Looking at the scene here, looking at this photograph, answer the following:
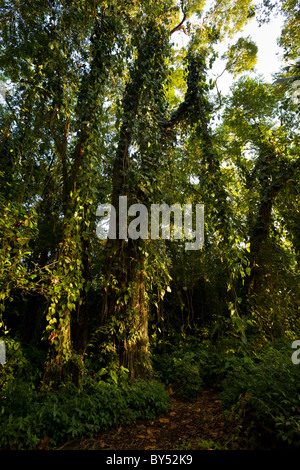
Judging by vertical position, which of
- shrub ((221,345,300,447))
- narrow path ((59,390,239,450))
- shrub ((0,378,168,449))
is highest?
shrub ((221,345,300,447))

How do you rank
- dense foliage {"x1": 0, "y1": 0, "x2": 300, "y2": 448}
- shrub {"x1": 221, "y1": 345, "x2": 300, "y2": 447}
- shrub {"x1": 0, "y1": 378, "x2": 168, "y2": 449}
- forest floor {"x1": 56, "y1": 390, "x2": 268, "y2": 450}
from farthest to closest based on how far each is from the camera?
dense foliage {"x1": 0, "y1": 0, "x2": 300, "y2": 448}, forest floor {"x1": 56, "y1": 390, "x2": 268, "y2": 450}, shrub {"x1": 0, "y1": 378, "x2": 168, "y2": 449}, shrub {"x1": 221, "y1": 345, "x2": 300, "y2": 447}

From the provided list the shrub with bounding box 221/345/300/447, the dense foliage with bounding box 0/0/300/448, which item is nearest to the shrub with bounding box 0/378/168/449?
the dense foliage with bounding box 0/0/300/448

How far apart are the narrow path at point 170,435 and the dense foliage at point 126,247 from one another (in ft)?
0.40

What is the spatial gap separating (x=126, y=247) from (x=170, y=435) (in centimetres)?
247

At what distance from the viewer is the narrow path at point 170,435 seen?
272 cm

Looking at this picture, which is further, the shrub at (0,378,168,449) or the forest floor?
the forest floor

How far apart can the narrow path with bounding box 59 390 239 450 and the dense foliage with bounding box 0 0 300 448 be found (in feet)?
0.40

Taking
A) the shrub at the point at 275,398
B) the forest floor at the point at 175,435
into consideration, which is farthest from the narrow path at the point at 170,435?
the shrub at the point at 275,398

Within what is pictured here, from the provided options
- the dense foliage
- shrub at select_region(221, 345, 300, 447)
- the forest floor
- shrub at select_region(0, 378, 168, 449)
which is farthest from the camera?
the dense foliage

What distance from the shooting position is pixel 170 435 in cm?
311

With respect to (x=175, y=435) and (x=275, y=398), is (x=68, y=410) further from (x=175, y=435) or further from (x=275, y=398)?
(x=275, y=398)

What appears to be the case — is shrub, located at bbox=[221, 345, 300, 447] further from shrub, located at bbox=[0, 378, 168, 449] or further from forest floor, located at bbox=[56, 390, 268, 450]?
shrub, located at bbox=[0, 378, 168, 449]

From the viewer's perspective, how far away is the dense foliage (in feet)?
9.88
